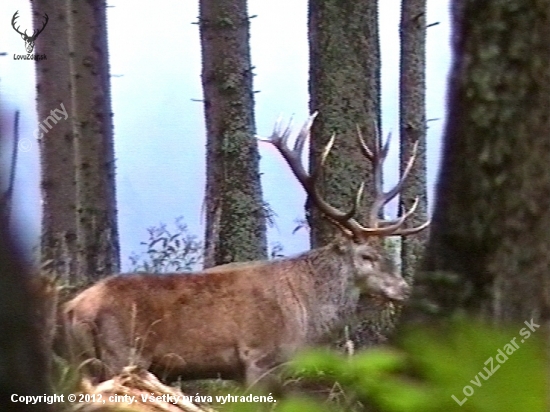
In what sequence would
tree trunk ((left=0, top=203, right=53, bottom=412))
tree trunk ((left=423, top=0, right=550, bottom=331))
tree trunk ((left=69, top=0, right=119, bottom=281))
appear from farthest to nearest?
tree trunk ((left=69, top=0, right=119, bottom=281))
tree trunk ((left=423, top=0, right=550, bottom=331))
tree trunk ((left=0, top=203, right=53, bottom=412))

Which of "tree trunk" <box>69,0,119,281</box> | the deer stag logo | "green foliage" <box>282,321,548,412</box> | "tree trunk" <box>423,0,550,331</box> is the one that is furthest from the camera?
"tree trunk" <box>69,0,119,281</box>

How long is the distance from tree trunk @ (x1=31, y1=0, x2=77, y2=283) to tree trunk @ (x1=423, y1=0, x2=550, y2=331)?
1246 mm

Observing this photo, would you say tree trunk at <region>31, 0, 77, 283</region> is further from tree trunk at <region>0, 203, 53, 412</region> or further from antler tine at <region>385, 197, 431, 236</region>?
tree trunk at <region>0, 203, 53, 412</region>

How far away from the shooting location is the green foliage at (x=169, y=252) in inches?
82.7

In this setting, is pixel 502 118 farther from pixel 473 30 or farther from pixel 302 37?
pixel 302 37

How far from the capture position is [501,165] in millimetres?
1132

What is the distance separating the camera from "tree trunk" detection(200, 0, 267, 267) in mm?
2158

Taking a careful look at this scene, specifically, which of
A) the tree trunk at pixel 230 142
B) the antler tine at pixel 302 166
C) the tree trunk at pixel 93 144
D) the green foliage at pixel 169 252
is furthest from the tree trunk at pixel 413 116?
the tree trunk at pixel 93 144

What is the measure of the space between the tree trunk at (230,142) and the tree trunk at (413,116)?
0.38 metres

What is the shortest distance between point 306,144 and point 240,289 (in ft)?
1.35

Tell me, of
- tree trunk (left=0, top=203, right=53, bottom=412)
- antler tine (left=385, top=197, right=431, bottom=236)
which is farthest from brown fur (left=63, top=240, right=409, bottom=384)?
tree trunk (left=0, top=203, right=53, bottom=412)

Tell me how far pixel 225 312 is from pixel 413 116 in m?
0.69

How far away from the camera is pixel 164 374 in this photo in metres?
2.12

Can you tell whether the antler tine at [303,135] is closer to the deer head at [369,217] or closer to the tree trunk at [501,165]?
the deer head at [369,217]
